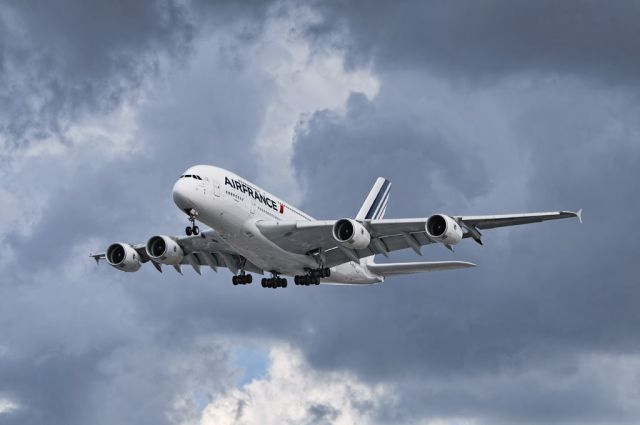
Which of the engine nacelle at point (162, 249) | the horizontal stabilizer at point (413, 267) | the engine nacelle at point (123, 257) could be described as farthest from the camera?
the engine nacelle at point (123, 257)

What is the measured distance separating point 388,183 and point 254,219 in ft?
83.1

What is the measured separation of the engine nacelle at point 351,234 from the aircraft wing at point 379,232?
0.82 m

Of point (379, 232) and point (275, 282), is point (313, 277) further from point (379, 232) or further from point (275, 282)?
point (379, 232)

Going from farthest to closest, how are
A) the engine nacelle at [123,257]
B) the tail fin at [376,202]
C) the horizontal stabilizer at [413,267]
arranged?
the tail fin at [376,202] → the engine nacelle at [123,257] → the horizontal stabilizer at [413,267]

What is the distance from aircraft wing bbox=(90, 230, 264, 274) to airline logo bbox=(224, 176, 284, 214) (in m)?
5.10

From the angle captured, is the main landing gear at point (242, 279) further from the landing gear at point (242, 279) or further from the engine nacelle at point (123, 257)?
the engine nacelle at point (123, 257)

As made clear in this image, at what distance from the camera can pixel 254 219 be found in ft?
225

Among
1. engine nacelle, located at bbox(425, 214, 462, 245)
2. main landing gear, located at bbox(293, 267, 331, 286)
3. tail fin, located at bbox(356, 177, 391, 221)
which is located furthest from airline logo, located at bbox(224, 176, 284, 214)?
tail fin, located at bbox(356, 177, 391, 221)

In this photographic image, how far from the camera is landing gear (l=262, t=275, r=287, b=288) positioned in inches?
3031

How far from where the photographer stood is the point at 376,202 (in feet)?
294

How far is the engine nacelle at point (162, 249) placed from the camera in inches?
3012

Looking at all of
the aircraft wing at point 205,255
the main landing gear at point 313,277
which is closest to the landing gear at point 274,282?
the aircraft wing at point 205,255

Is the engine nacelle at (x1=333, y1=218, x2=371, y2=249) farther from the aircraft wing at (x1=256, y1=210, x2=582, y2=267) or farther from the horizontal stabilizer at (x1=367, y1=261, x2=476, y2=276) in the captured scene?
the horizontal stabilizer at (x1=367, y1=261, x2=476, y2=276)

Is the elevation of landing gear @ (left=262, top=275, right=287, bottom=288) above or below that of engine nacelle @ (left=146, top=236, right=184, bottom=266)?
below
